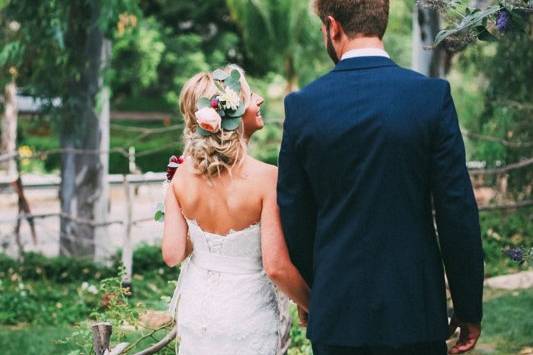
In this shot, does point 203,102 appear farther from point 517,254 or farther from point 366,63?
point 517,254

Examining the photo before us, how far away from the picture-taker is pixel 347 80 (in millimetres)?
2766

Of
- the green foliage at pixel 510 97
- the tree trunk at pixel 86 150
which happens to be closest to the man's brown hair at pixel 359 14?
the green foliage at pixel 510 97

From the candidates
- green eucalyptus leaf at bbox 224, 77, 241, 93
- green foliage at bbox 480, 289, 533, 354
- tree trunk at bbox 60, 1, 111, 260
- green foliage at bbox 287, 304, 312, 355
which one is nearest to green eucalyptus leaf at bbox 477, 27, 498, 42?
green eucalyptus leaf at bbox 224, 77, 241, 93

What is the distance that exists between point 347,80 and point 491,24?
4.23ft

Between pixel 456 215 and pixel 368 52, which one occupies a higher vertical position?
pixel 368 52

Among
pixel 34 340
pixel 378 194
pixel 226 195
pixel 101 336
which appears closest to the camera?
pixel 378 194

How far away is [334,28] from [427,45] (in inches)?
287

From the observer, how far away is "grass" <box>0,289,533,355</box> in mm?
6844

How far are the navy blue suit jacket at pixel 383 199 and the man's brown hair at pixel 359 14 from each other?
9 centimetres

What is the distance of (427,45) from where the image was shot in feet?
32.4

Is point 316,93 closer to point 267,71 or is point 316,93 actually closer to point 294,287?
point 294,287

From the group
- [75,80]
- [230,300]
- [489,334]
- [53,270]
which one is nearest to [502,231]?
[489,334]

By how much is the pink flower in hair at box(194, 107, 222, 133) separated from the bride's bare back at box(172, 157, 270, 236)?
16 cm

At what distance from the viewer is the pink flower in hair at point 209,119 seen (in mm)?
3146
